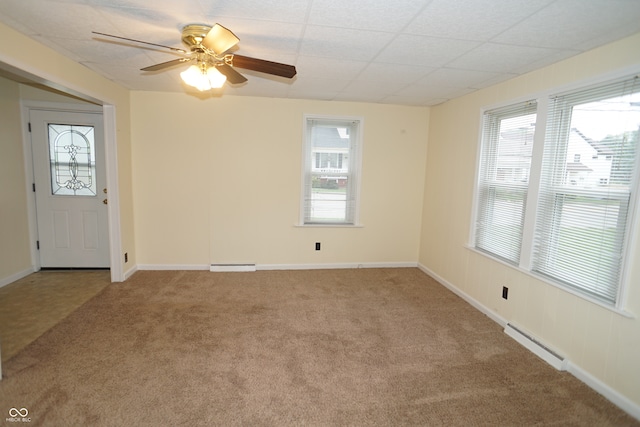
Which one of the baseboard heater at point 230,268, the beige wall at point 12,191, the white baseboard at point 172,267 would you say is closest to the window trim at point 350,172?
the baseboard heater at point 230,268

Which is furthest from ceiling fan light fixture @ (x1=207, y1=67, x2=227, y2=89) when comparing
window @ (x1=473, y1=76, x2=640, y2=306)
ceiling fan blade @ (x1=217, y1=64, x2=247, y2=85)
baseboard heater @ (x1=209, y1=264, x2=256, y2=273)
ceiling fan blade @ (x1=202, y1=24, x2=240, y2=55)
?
baseboard heater @ (x1=209, y1=264, x2=256, y2=273)

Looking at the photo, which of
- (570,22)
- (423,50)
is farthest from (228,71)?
(570,22)

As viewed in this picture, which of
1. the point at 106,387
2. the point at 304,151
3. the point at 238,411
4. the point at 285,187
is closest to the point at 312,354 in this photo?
the point at 238,411

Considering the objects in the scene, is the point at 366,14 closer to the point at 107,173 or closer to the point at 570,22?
the point at 570,22

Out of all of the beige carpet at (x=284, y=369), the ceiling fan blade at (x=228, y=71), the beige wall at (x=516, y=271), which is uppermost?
the ceiling fan blade at (x=228, y=71)

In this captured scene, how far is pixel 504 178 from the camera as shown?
126 inches

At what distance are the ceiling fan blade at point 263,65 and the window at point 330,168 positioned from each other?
2.30 m

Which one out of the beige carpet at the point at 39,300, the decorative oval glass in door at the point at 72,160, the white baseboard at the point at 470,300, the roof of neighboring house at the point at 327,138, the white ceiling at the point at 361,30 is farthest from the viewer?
the roof of neighboring house at the point at 327,138

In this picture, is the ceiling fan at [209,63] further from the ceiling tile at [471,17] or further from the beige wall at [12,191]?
A: the beige wall at [12,191]

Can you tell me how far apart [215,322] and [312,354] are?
1.05 metres

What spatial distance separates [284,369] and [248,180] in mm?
2732

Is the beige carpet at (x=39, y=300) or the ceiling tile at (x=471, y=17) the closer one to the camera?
the ceiling tile at (x=471, y=17)

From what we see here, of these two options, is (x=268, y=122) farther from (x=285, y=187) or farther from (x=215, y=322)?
(x=215, y=322)

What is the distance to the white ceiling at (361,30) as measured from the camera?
6.03 feet
